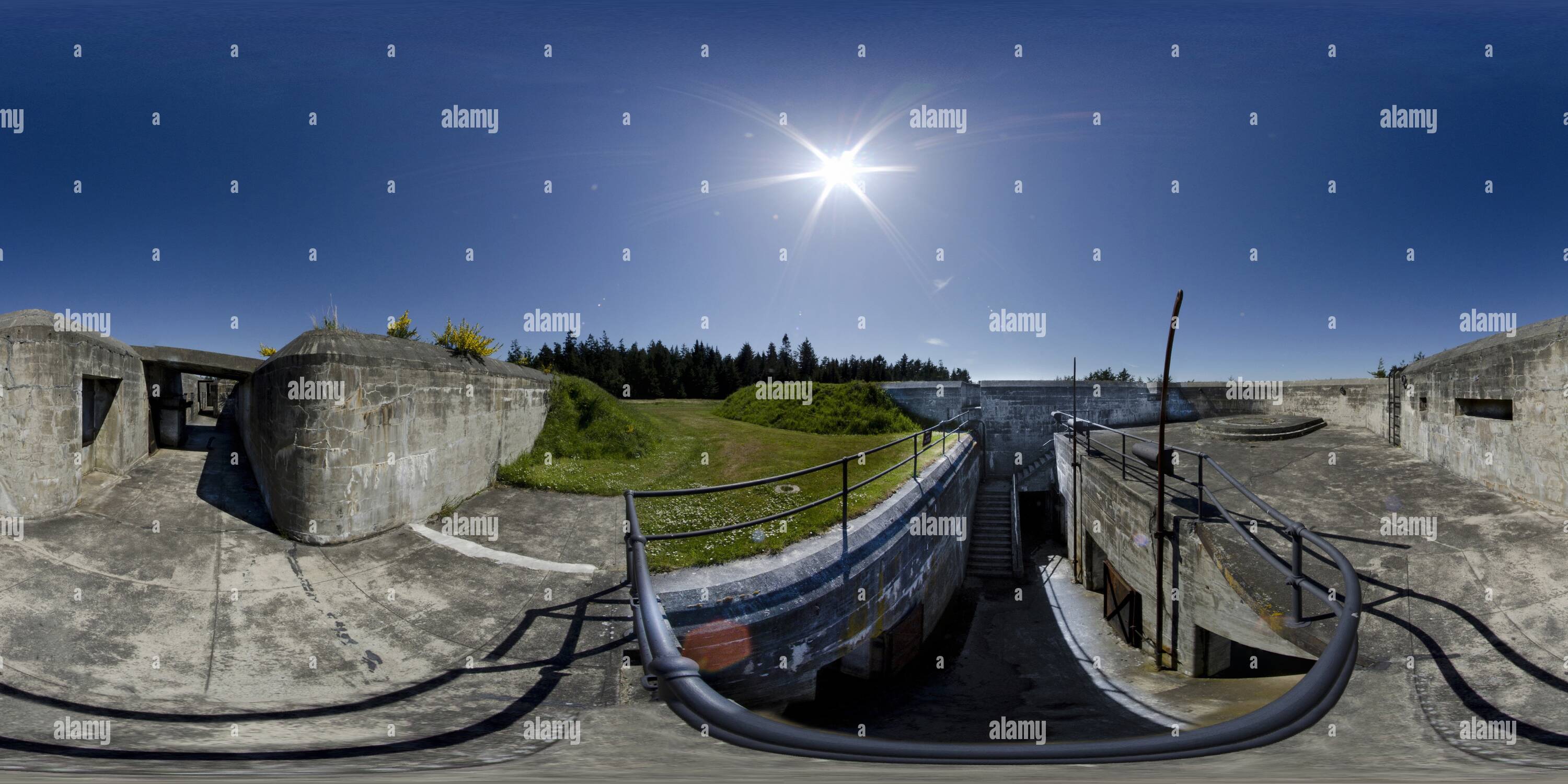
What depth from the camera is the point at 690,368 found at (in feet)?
149

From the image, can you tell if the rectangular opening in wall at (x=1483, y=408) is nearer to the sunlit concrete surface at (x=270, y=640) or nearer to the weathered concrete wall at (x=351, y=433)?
the sunlit concrete surface at (x=270, y=640)

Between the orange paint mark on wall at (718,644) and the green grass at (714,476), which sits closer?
the orange paint mark on wall at (718,644)

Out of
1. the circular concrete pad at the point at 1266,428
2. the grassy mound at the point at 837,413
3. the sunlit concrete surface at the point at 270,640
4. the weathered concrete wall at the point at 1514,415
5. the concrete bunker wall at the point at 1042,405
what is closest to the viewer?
the sunlit concrete surface at the point at 270,640

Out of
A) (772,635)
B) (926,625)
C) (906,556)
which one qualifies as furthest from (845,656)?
(926,625)

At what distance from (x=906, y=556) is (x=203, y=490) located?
29.2ft

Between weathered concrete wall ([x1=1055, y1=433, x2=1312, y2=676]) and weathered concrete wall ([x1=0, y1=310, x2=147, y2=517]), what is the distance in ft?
42.1

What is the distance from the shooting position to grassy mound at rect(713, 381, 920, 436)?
18.7 metres

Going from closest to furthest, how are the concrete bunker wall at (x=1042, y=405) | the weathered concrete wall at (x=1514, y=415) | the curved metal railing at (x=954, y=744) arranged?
1. the curved metal railing at (x=954, y=744)
2. the weathered concrete wall at (x=1514, y=415)
3. the concrete bunker wall at (x=1042, y=405)

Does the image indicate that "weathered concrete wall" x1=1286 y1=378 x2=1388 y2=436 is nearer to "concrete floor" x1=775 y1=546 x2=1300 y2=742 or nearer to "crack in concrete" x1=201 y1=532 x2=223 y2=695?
"concrete floor" x1=775 y1=546 x2=1300 y2=742

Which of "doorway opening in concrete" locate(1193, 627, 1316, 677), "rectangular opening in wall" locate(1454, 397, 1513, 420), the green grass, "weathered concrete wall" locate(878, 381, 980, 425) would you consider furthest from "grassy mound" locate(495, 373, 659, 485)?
"rectangular opening in wall" locate(1454, 397, 1513, 420)

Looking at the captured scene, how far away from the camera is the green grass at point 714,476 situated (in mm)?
6078

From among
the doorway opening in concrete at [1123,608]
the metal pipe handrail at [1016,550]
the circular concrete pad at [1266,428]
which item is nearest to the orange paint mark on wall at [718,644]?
the doorway opening in concrete at [1123,608]

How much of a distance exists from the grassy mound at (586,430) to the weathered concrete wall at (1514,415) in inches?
496

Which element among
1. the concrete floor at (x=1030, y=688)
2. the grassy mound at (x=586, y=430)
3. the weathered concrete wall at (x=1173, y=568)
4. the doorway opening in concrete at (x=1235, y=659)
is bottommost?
the concrete floor at (x=1030, y=688)
